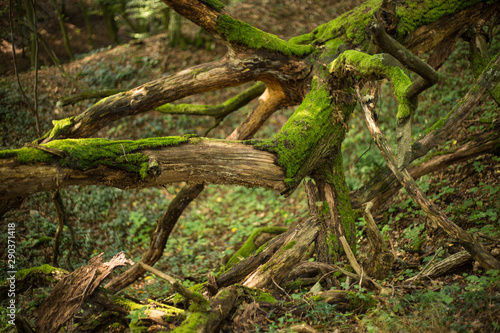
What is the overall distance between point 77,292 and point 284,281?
2.00 m

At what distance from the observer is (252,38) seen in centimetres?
412

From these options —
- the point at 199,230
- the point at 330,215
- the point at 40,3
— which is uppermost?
the point at 330,215

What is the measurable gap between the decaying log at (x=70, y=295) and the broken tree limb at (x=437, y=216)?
277 cm

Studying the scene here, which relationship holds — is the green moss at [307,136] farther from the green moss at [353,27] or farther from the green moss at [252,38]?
the green moss at [353,27]

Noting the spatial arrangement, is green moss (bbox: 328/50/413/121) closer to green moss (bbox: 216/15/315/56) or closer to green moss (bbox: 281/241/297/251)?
green moss (bbox: 216/15/315/56)

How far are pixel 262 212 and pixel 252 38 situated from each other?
4.11 metres

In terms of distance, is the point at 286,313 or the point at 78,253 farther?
the point at 78,253

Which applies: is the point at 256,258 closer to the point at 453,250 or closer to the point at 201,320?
the point at 201,320

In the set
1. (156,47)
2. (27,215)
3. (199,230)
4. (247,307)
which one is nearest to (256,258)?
(247,307)

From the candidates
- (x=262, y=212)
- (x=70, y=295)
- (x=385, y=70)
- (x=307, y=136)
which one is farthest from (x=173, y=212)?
(x=385, y=70)

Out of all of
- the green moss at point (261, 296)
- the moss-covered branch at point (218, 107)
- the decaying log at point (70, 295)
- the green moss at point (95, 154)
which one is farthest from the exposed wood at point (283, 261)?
the moss-covered branch at point (218, 107)

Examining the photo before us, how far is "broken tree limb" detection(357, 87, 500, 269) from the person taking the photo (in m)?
3.06

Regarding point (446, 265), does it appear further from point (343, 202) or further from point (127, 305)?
point (127, 305)

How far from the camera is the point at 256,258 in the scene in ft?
12.7
